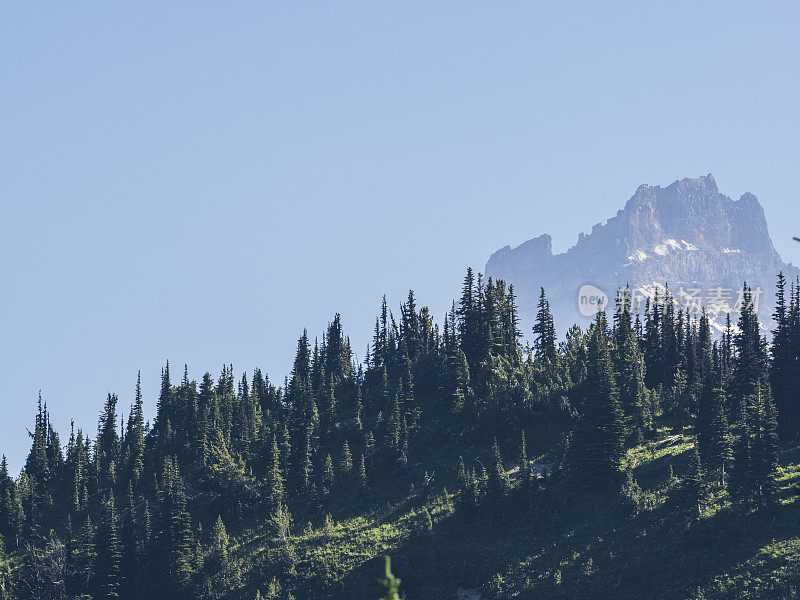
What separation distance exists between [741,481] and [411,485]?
3750 cm

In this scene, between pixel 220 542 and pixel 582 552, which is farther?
pixel 220 542

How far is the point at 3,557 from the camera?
12119 centimetres

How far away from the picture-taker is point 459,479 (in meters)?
116

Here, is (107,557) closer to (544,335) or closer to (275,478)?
(275,478)

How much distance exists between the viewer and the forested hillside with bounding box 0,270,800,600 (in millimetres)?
96438

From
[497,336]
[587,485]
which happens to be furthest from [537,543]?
[497,336]

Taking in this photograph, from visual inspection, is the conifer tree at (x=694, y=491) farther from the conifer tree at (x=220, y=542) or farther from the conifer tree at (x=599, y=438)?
the conifer tree at (x=220, y=542)

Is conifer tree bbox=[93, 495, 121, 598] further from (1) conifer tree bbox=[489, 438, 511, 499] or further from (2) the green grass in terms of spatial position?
(1) conifer tree bbox=[489, 438, 511, 499]

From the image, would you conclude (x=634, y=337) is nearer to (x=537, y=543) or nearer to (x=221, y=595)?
(x=537, y=543)

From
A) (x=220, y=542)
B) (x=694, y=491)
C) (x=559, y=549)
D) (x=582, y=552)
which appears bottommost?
(x=582, y=552)

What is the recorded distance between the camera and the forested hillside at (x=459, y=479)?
316 ft

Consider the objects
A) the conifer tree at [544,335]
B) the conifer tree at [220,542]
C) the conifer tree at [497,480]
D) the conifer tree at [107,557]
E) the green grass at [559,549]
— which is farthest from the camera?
the conifer tree at [544,335]

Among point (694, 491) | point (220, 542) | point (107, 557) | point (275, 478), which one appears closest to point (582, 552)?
point (694, 491)

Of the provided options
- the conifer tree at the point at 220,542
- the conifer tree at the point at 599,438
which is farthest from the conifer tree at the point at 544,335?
the conifer tree at the point at 220,542
